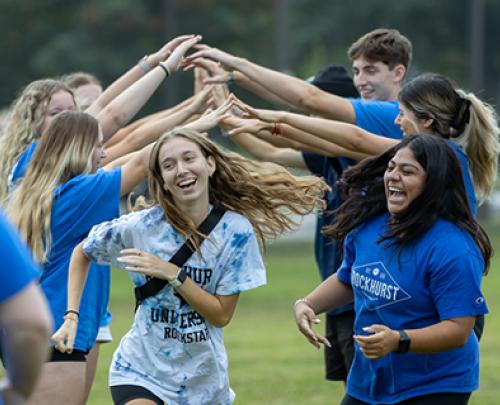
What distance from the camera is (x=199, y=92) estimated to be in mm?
7121

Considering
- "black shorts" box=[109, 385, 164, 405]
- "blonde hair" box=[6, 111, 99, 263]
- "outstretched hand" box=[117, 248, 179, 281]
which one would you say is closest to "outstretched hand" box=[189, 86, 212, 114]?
"blonde hair" box=[6, 111, 99, 263]

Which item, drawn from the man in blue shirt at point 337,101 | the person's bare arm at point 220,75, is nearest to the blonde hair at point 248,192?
the man in blue shirt at point 337,101

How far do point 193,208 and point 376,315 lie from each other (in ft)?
3.25

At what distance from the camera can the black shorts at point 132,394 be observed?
5426mm

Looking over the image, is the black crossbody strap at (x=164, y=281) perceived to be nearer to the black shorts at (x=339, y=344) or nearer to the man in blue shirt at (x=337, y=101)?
the man in blue shirt at (x=337, y=101)

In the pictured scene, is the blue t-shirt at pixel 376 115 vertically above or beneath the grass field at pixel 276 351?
above

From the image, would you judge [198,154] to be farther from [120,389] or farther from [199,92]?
[199,92]

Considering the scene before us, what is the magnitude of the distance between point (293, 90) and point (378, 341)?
6.74 ft

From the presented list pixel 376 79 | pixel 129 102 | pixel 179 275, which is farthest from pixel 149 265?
pixel 376 79

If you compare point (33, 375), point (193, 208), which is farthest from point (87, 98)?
point (33, 375)

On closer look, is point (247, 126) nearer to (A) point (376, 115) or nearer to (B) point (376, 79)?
(A) point (376, 115)

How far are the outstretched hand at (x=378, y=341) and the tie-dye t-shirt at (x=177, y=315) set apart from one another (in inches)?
30.5

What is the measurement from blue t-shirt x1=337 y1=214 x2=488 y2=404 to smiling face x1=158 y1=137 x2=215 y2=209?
2.81ft

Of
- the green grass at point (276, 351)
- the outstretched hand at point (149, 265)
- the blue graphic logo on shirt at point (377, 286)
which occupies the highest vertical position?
the outstretched hand at point (149, 265)
